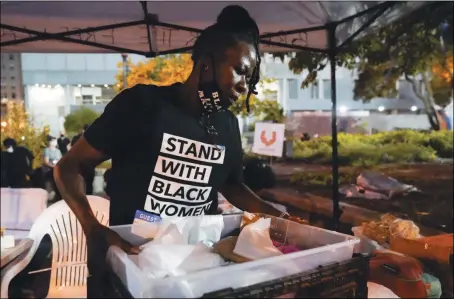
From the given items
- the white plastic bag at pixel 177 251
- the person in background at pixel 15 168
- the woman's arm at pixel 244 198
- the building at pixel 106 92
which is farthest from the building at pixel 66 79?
the white plastic bag at pixel 177 251

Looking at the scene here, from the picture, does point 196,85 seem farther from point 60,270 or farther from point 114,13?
point 114,13

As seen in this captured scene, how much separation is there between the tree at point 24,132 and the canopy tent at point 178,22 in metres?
5.29

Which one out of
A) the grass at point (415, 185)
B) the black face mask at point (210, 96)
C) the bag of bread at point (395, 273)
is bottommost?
the grass at point (415, 185)

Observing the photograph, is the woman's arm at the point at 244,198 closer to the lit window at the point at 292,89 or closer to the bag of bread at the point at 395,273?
the bag of bread at the point at 395,273

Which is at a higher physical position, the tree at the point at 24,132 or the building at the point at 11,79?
the building at the point at 11,79

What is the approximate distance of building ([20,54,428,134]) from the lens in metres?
10.9

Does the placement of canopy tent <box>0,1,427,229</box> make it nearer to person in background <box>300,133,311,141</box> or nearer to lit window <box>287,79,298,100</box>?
person in background <box>300,133,311,141</box>

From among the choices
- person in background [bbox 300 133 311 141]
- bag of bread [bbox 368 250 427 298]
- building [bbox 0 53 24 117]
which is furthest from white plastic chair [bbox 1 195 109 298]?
building [bbox 0 53 24 117]

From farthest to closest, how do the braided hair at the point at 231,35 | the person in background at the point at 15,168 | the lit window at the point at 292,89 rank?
the lit window at the point at 292,89 < the person in background at the point at 15,168 < the braided hair at the point at 231,35

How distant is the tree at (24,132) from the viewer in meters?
9.17

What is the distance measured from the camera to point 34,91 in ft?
53.3

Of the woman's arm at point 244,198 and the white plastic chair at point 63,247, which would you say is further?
the white plastic chair at point 63,247

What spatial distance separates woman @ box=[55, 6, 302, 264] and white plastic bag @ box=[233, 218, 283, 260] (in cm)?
33

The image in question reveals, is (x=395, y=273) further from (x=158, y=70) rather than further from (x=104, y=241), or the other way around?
(x=158, y=70)
